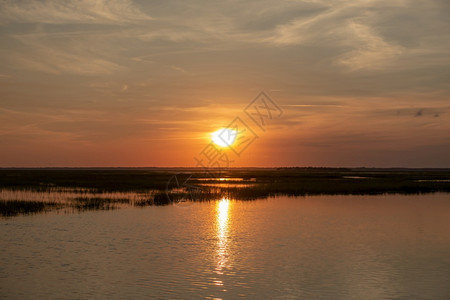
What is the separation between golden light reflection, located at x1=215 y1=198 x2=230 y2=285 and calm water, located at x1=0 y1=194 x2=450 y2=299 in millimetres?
58

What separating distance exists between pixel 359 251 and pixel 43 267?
12.0 meters

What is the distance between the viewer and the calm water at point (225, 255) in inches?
547

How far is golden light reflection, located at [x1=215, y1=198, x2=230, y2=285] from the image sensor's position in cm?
1698

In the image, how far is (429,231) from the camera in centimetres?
2547

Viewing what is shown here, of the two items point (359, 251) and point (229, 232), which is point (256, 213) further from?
point (359, 251)

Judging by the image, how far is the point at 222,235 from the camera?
24078 millimetres

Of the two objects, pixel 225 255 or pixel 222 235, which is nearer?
pixel 225 255

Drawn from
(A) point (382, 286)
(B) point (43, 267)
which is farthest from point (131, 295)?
(A) point (382, 286)

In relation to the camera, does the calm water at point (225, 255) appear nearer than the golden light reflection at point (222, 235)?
Yes

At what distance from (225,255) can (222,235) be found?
5238 mm

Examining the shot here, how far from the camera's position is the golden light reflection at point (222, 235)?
16984mm

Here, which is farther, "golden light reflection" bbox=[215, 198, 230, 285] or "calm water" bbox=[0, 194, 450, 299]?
"golden light reflection" bbox=[215, 198, 230, 285]

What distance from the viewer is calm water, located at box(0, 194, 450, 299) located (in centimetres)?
1388

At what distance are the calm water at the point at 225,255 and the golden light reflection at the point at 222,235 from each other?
0.19ft
